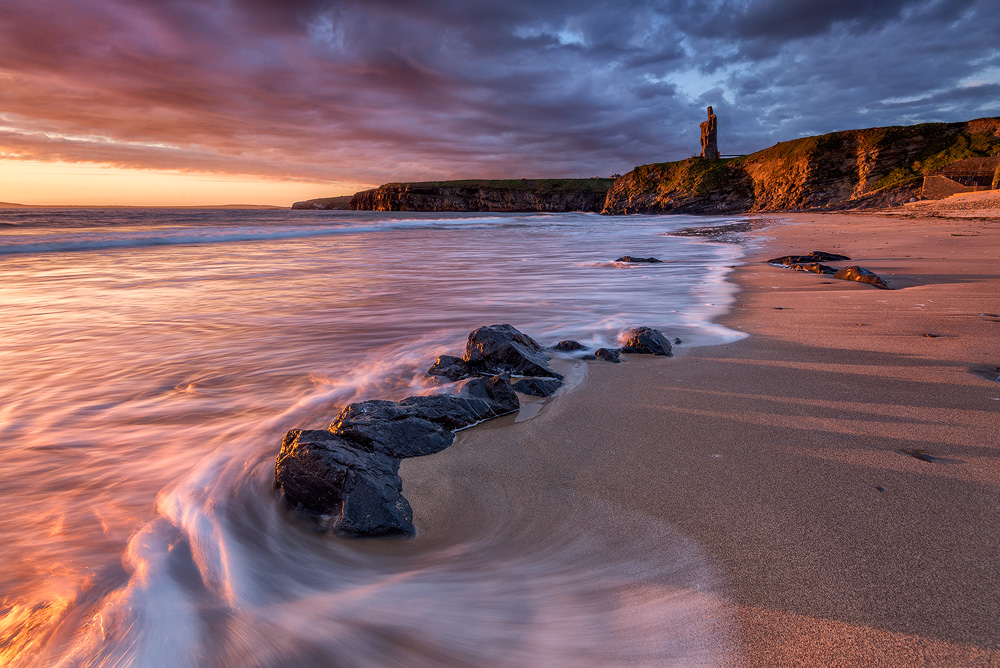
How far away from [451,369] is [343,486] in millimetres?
1470

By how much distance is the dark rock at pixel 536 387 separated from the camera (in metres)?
2.70

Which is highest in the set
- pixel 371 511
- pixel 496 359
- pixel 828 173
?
pixel 828 173

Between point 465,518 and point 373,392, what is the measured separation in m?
1.51

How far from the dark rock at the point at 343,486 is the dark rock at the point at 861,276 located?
18.2 feet

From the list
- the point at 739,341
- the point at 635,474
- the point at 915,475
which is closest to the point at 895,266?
the point at 739,341

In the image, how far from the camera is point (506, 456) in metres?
2.09

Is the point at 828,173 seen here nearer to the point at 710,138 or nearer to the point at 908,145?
the point at 908,145

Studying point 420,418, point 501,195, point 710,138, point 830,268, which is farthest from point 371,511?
point 501,195

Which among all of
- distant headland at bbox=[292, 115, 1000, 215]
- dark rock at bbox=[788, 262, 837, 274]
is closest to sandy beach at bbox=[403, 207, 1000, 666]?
dark rock at bbox=[788, 262, 837, 274]

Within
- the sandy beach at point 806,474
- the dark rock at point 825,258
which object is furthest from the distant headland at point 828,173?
the sandy beach at point 806,474

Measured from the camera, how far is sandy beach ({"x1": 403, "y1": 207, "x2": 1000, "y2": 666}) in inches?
43.7

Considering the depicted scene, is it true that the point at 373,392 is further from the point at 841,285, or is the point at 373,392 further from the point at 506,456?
the point at 841,285

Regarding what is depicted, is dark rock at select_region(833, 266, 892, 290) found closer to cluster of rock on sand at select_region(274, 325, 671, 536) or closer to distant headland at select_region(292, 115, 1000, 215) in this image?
cluster of rock on sand at select_region(274, 325, 671, 536)

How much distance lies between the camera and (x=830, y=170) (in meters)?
37.5
